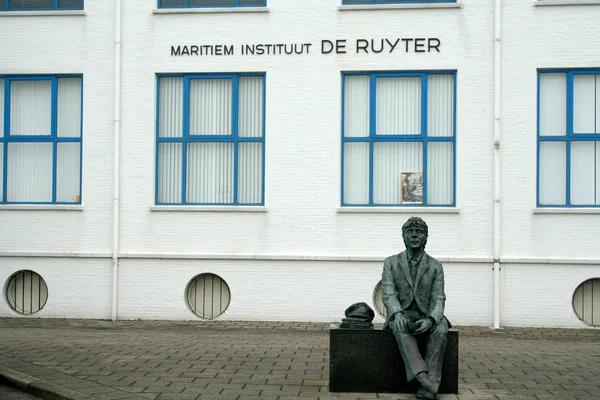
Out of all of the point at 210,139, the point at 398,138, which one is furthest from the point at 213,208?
the point at 398,138

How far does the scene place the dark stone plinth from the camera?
9.56m

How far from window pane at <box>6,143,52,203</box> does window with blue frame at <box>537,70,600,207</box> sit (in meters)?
10.0

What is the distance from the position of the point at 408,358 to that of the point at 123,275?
361 inches

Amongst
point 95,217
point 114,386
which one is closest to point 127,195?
point 95,217

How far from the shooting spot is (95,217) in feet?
56.7

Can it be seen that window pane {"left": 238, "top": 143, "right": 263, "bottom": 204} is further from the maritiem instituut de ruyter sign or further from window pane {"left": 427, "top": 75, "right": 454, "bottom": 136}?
window pane {"left": 427, "top": 75, "right": 454, "bottom": 136}

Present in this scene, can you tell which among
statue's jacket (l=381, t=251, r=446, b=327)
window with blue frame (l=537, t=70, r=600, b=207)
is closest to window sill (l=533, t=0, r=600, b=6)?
window with blue frame (l=537, t=70, r=600, b=207)

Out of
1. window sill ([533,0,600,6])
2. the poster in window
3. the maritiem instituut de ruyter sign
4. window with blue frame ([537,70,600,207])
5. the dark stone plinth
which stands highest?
window sill ([533,0,600,6])

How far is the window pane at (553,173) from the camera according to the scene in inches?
654

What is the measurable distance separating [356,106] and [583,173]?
4615mm

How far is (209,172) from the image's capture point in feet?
57.3

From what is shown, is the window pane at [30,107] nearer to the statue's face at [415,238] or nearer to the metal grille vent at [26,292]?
the metal grille vent at [26,292]

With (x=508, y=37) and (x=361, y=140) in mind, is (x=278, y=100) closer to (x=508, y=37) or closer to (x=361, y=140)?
(x=361, y=140)

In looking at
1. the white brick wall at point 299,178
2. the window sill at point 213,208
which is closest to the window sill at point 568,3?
the white brick wall at point 299,178
